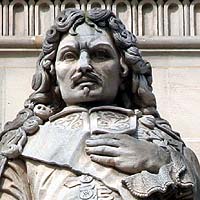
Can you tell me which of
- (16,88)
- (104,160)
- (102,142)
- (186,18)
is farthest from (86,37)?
(186,18)

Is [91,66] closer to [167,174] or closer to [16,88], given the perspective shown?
[167,174]

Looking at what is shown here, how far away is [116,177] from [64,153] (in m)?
0.33

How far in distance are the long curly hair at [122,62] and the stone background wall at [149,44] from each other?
3.84 meters

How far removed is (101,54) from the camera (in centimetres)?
1558


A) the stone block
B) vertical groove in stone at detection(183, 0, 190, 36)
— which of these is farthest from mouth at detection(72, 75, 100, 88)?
vertical groove in stone at detection(183, 0, 190, 36)

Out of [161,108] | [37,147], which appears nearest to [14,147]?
[37,147]

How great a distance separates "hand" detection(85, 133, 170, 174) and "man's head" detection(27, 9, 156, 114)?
395mm

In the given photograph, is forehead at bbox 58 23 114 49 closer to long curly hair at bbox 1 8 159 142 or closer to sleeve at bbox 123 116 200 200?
long curly hair at bbox 1 8 159 142

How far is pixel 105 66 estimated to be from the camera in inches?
611

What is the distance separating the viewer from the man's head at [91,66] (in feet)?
50.8

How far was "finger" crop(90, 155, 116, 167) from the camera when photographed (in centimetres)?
1509

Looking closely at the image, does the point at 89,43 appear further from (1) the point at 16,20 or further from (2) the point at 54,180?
(1) the point at 16,20

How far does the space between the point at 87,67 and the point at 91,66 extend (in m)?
0.03

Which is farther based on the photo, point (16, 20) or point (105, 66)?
point (16, 20)
